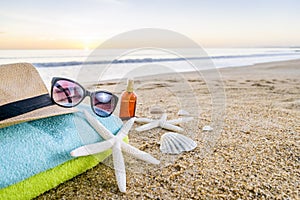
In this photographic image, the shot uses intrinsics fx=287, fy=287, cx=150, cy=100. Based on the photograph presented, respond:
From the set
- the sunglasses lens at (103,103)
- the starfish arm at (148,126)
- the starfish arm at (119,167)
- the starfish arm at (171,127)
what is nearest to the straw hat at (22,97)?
the sunglasses lens at (103,103)

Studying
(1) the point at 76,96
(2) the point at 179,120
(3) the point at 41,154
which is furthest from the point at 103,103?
(2) the point at 179,120

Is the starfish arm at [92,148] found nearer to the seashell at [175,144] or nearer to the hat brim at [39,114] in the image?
the hat brim at [39,114]

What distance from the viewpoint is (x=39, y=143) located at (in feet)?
3.84

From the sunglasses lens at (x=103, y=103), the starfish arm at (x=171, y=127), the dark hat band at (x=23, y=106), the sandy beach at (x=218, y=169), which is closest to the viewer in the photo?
the dark hat band at (x=23, y=106)

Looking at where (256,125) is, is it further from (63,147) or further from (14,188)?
(14,188)

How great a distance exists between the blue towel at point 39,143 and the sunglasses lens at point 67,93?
0.08 meters

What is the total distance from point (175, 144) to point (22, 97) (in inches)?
34.9

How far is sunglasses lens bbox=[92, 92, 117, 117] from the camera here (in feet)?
4.94

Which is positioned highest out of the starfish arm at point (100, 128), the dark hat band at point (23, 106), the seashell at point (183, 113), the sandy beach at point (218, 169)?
the dark hat band at point (23, 106)

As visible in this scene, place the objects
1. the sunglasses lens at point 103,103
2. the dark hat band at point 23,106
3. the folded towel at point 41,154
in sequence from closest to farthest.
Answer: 1. the folded towel at point 41,154
2. the dark hat band at point 23,106
3. the sunglasses lens at point 103,103

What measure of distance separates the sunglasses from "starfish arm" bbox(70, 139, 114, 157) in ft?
0.62

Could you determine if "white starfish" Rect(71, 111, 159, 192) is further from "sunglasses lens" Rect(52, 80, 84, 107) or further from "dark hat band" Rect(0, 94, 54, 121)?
"dark hat band" Rect(0, 94, 54, 121)

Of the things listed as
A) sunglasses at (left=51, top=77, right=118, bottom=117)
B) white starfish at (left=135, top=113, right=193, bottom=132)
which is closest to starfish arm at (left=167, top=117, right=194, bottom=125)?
white starfish at (left=135, top=113, right=193, bottom=132)

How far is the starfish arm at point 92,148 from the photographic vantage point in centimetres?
123
